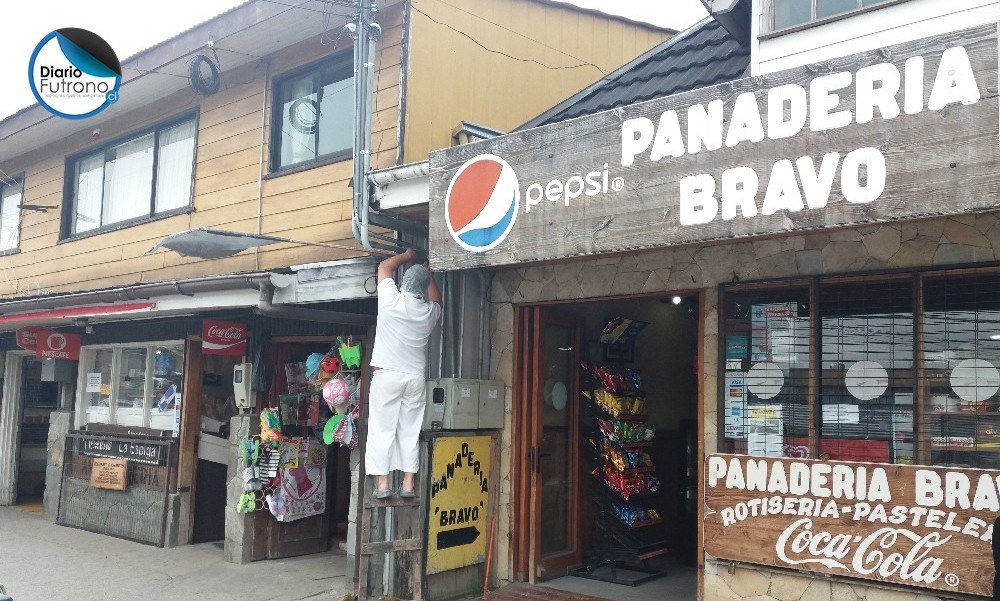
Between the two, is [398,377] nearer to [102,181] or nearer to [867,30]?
[867,30]

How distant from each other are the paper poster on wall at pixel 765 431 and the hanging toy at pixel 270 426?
5.20 metres

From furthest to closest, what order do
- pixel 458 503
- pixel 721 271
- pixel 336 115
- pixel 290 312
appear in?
pixel 336 115 → pixel 290 312 → pixel 458 503 → pixel 721 271

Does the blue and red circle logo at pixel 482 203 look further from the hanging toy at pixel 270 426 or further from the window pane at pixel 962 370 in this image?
the hanging toy at pixel 270 426

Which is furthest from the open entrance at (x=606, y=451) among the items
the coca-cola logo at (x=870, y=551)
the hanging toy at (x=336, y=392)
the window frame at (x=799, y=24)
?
the window frame at (x=799, y=24)

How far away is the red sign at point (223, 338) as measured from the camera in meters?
9.84

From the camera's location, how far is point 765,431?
6.45 metres

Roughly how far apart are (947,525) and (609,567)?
4.03 m

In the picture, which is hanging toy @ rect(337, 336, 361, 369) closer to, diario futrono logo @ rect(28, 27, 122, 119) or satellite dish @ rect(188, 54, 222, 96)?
satellite dish @ rect(188, 54, 222, 96)

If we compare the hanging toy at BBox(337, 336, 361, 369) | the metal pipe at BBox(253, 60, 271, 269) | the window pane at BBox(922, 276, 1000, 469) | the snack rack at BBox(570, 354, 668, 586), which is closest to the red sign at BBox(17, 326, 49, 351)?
the metal pipe at BBox(253, 60, 271, 269)

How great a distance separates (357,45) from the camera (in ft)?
25.3

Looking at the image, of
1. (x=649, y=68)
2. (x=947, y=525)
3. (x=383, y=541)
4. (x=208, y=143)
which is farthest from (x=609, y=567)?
(x=208, y=143)

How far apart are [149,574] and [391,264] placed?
445 cm

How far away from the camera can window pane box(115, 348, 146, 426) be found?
11.5 meters

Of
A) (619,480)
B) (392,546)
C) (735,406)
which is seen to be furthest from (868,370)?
(392,546)
